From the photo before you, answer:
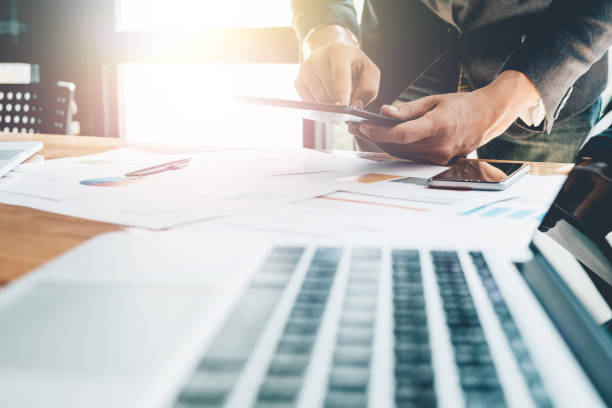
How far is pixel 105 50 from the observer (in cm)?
225

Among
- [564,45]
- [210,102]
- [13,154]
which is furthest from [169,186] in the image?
[210,102]

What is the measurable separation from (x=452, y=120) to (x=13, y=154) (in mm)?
655

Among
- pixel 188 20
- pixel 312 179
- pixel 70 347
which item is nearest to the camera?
pixel 70 347

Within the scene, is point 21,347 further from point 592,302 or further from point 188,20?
point 188,20

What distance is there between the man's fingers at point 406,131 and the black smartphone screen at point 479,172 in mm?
69

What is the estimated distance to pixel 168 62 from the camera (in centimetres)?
212

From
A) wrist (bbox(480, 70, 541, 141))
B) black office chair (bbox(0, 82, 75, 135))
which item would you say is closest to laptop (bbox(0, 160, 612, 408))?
wrist (bbox(480, 70, 541, 141))

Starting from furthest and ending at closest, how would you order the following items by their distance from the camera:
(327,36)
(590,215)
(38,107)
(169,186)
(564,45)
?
(38,107)
(327,36)
(564,45)
(169,186)
(590,215)

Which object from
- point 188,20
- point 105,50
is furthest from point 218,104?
point 105,50

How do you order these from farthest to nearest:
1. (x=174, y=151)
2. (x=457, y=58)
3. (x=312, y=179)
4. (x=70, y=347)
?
(x=457, y=58) → (x=174, y=151) → (x=312, y=179) → (x=70, y=347)

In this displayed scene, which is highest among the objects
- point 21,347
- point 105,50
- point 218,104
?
point 105,50

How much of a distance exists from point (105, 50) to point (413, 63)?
1.77m

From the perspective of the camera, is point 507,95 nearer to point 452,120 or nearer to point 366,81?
point 452,120

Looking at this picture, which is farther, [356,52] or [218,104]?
[218,104]
